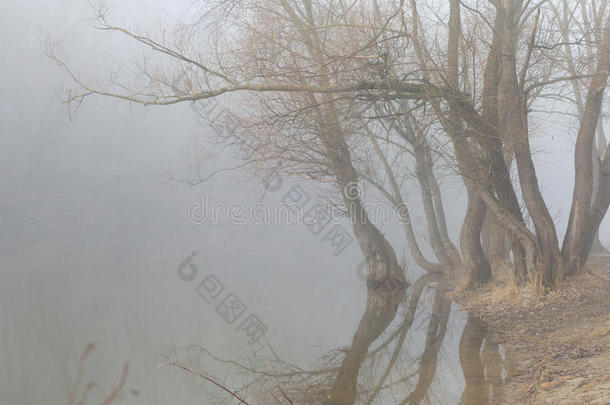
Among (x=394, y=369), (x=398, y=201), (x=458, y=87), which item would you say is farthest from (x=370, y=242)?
(x=394, y=369)

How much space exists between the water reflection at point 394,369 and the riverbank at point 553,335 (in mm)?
193

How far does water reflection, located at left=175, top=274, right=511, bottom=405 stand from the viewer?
471cm

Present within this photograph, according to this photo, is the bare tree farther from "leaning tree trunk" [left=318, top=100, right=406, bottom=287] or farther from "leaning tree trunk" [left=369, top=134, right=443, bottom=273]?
"leaning tree trunk" [left=369, top=134, right=443, bottom=273]

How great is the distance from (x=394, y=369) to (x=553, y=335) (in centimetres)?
179

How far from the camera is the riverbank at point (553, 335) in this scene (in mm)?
3949

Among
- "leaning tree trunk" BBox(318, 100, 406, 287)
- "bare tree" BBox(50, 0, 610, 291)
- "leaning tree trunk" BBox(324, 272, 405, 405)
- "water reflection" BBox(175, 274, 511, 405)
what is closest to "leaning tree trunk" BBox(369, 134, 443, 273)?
"leaning tree trunk" BBox(318, 100, 406, 287)

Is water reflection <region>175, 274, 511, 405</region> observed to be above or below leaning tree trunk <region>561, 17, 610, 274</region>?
below

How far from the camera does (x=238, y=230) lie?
96.3 feet

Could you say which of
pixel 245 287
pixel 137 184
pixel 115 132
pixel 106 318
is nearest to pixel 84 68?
pixel 115 132

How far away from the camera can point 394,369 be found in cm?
568

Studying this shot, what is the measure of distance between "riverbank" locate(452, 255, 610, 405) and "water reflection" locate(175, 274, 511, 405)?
0.19m

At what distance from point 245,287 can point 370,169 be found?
12.9ft

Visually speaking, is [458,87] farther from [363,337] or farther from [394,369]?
[394,369]

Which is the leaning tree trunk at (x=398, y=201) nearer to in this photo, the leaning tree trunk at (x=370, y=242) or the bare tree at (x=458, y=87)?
the leaning tree trunk at (x=370, y=242)
